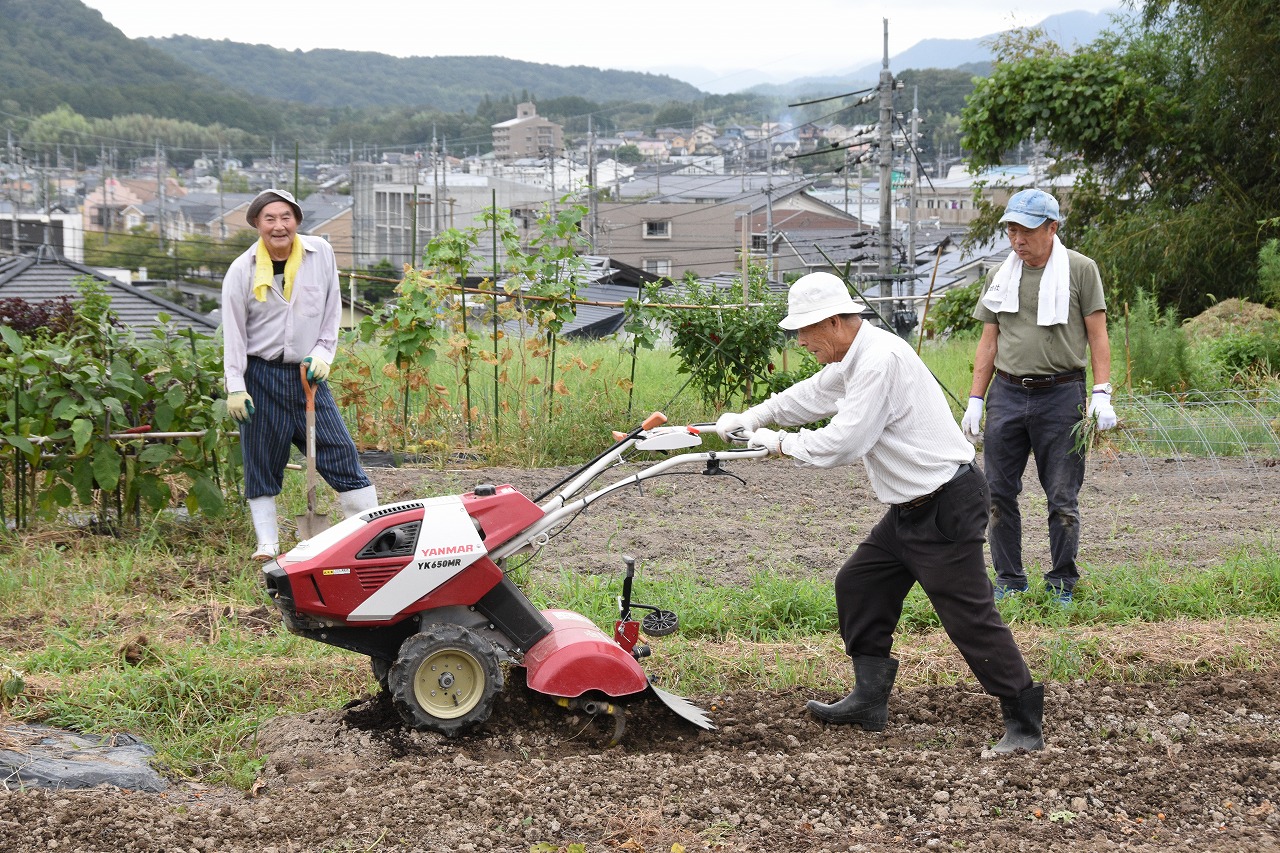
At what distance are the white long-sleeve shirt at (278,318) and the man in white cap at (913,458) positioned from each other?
211cm

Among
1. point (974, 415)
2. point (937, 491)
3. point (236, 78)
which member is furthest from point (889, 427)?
point (236, 78)

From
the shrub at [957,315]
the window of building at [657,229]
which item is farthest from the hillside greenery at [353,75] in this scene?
the shrub at [957,315]

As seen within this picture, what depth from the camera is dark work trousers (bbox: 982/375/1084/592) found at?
4.96 metres

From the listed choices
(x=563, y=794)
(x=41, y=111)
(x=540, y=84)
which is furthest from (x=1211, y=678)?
(x=540, y=84)

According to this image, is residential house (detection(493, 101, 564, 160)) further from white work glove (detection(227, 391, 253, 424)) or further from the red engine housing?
the red engine housing

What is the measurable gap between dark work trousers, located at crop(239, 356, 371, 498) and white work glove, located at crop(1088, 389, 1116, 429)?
3058 millimetres

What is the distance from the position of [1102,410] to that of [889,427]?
1.62 meters

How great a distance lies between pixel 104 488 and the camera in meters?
5.79

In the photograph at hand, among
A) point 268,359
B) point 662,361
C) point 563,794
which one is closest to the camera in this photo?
point 563,794

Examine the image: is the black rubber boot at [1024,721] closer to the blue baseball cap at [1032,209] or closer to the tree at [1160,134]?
the blue baseball cap at [1032,209]

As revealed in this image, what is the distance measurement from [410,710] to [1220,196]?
14.3m

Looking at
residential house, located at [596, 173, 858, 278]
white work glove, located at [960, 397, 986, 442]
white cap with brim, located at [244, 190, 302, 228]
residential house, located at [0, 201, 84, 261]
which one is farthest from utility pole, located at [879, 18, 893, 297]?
residential house, located at [596, 173, 858, 278]

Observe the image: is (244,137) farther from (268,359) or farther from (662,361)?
(268,359)

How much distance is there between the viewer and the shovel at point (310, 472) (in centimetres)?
480
